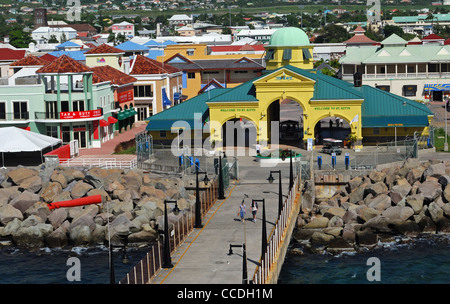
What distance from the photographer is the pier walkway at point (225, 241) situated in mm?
40562

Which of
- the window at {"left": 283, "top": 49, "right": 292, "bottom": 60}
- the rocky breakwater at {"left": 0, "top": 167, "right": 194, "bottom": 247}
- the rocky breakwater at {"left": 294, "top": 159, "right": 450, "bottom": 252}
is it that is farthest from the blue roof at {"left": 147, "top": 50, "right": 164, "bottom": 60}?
the rocky breakwater at {"left": 294, "top": 159, "right": 450, "bottom": 252}

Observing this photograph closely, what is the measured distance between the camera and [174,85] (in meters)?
114

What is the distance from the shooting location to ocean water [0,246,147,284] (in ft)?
157

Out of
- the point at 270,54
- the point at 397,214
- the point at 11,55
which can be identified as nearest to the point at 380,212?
the point at 397,214

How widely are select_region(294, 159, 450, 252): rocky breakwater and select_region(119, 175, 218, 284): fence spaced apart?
6.06 meters

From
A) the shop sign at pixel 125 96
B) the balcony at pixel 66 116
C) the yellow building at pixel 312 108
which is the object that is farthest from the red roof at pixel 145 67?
the yellow building at pixel 312 108

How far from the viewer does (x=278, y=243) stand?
45.7 m

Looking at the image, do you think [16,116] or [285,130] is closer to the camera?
[16,116]

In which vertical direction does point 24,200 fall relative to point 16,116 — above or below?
below

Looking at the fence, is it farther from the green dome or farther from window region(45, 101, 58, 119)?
the green dome

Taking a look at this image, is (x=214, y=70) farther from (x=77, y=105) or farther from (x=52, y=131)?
(x=52, y=131)

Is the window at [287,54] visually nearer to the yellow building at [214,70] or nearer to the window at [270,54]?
the window at [270,54]

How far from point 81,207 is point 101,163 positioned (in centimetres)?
1232

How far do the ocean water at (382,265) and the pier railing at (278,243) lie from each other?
1.87 meters
